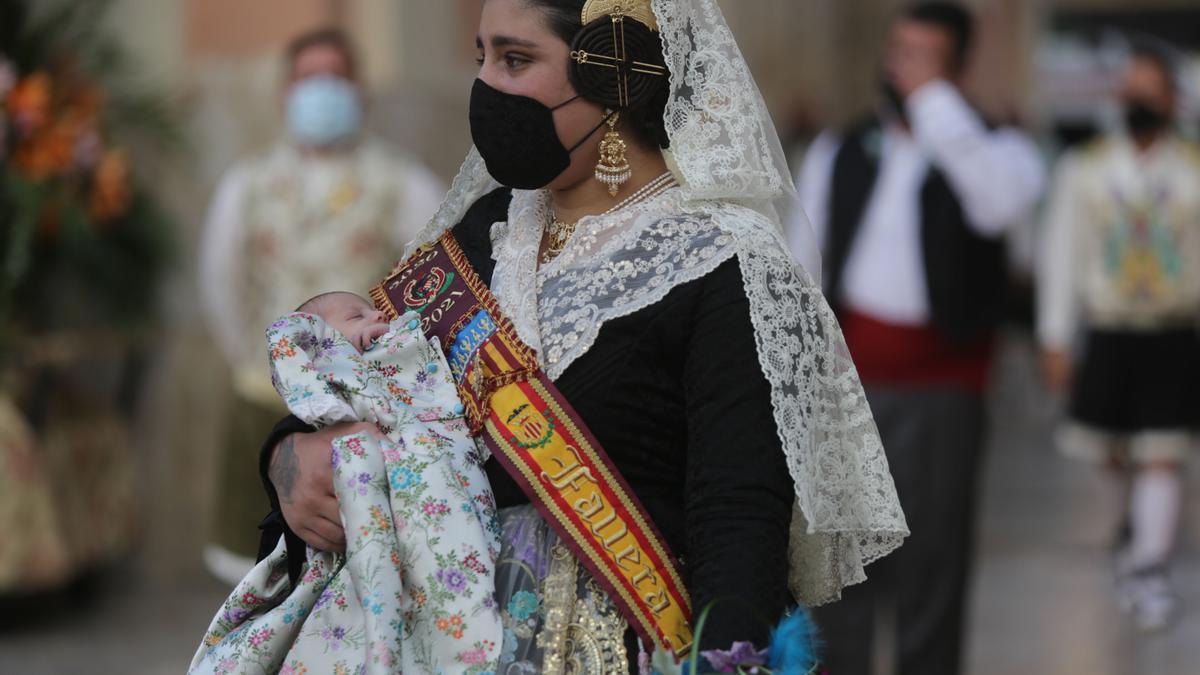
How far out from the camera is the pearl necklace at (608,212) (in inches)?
111

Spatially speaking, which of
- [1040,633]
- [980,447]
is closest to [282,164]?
[980,447]

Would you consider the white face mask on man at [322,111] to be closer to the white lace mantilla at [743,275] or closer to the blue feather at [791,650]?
the white lace mantilla at [743,275]

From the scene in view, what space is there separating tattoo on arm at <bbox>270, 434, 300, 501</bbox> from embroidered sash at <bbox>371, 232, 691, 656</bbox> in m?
0.25

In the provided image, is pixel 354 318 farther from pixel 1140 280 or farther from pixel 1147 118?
pixel 1147 118

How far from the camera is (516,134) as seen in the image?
9.00 ft

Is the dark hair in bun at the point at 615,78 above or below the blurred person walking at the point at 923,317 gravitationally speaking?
above

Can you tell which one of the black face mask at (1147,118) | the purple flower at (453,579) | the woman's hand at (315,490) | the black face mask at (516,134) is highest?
the black face mask at (516,134)

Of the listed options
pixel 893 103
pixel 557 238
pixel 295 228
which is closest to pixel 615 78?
pixel 557 238

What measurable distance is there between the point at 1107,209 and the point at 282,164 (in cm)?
357

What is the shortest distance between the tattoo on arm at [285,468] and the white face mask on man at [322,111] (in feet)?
12.5

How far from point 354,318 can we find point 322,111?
373cm

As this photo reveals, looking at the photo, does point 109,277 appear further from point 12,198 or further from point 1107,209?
point 1107,209

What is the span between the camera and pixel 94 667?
22.6 ft

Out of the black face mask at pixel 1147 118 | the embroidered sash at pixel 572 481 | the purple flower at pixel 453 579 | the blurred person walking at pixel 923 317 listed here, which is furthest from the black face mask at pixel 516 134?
the black face mask at pixel 1147 118
